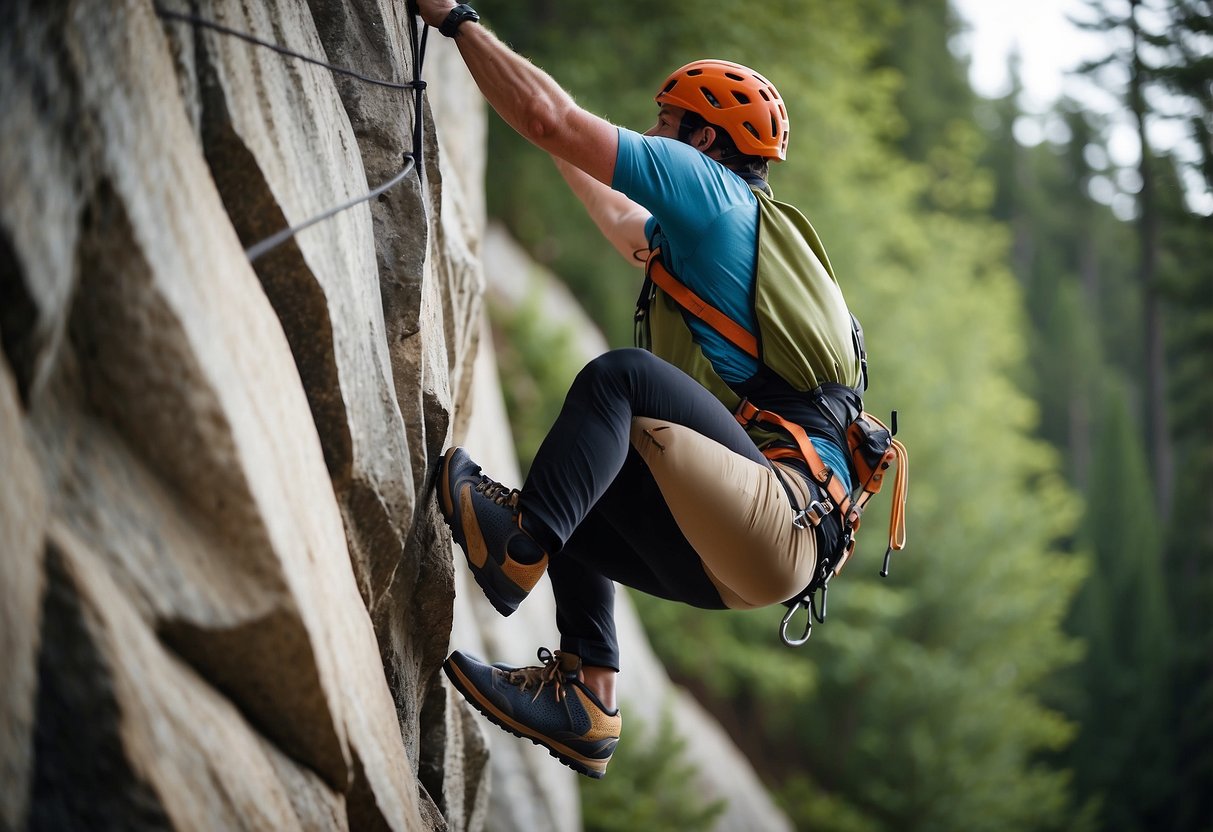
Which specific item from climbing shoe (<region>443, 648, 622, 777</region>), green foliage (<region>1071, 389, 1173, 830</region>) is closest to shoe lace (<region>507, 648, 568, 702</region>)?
climbing shoe (<region>443, 648, 622, 777</region>)

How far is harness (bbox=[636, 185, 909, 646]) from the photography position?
11.8ft

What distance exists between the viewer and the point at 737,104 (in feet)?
12.5

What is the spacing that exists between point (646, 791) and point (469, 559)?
29.3 ft

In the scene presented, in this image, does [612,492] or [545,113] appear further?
[612,492]

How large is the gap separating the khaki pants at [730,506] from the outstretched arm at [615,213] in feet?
4.05

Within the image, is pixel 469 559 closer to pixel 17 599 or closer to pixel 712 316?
pixel 712 316

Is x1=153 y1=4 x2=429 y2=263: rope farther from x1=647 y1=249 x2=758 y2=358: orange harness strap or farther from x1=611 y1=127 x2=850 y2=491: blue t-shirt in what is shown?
x1=647 y1=249 x2=758 y2=358: orange harness strap

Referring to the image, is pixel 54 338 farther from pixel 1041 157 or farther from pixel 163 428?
pixel 1041 157

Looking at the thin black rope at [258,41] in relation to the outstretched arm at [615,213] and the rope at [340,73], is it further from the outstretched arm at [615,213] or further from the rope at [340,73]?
the outstretched arm at [615,213]

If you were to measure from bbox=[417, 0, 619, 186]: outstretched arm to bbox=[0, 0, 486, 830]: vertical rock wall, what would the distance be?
18.7 inches

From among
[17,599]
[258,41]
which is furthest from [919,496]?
[17,599]

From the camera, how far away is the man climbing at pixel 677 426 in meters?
3.29

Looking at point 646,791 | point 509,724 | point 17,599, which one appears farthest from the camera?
point 646,791

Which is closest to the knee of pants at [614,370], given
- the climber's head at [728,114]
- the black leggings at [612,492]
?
the black leggings at [612,492]
